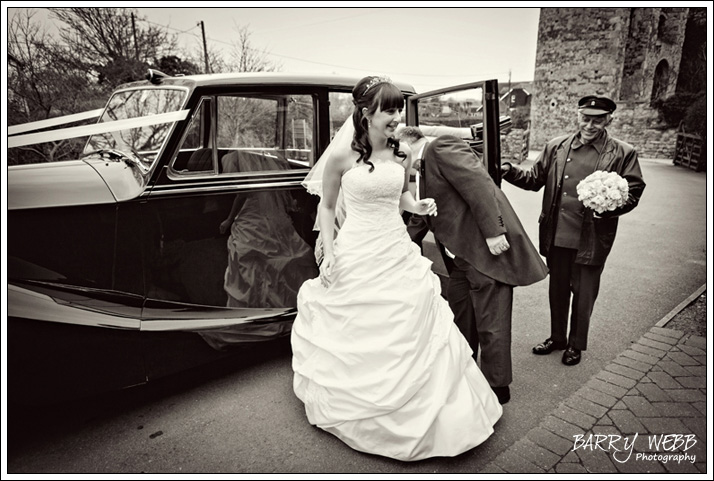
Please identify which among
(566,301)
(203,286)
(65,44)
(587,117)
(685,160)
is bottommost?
(685,160)

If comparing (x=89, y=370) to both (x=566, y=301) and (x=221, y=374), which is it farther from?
(x=566, y=301)

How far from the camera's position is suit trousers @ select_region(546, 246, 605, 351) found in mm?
3555

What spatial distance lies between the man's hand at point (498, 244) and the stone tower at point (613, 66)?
22.7 m

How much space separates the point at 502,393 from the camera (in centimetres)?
304

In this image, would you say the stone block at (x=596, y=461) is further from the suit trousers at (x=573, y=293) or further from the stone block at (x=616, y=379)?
the suit trousers at (x=573, y=293)

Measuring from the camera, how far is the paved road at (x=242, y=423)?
2512 millimetres

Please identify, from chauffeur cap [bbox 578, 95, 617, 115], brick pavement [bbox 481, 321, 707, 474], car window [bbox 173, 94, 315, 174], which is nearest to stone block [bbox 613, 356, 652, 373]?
brick pavement [bbox 481, 321, 707, 474]

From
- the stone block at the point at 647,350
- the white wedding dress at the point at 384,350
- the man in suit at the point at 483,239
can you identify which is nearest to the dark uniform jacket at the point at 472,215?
the man in suit at the point at 483,239

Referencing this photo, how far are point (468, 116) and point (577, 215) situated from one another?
3.75 ft

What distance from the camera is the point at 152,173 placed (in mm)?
3008

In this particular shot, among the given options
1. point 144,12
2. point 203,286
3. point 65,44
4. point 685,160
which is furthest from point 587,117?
point 685,160

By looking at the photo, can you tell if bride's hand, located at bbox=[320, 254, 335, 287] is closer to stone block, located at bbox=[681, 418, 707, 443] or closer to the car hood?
the car hood

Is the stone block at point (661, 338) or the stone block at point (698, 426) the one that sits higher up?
the stone block at point (698, 426)

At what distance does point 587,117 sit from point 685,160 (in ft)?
58.5
